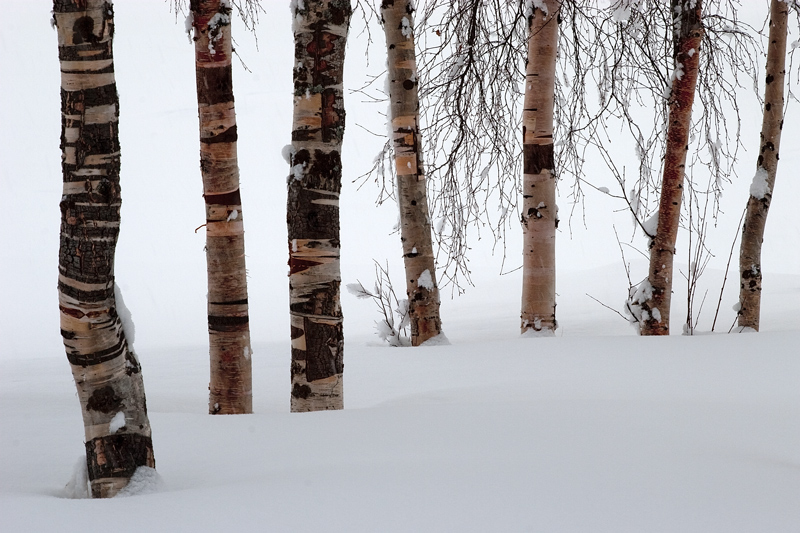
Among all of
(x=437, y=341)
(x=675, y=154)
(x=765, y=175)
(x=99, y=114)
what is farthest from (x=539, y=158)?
(x=99, y=114)

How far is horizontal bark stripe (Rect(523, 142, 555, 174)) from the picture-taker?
4.46m

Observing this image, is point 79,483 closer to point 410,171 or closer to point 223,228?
point 223,228

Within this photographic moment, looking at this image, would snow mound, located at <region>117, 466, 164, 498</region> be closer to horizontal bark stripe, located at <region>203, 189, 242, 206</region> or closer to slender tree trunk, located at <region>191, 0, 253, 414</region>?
slender tree trunk, located at <region>191, 0, 253, 414</region>

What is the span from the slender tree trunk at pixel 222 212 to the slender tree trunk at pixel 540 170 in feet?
7.61

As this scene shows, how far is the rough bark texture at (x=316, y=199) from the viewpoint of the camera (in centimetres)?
246

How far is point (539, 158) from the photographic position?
14.7ft

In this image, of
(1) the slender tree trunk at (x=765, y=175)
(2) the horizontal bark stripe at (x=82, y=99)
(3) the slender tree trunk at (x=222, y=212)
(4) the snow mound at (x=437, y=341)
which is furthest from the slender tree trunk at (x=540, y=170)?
(2) the horizontal bark stripe at (x=82, y=99)

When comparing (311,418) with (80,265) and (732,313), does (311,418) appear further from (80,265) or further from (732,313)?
(732,313)

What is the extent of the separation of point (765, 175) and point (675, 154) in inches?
47.7

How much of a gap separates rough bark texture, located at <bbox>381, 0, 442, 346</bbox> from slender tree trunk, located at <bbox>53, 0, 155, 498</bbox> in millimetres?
3031

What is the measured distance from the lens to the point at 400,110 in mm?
4469

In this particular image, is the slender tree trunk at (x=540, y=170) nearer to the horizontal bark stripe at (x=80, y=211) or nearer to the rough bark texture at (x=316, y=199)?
the rough bark texture at (x=316, y=199)

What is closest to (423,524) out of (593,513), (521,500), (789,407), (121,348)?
(521,500)

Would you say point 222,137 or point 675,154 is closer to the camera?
point 222,137
